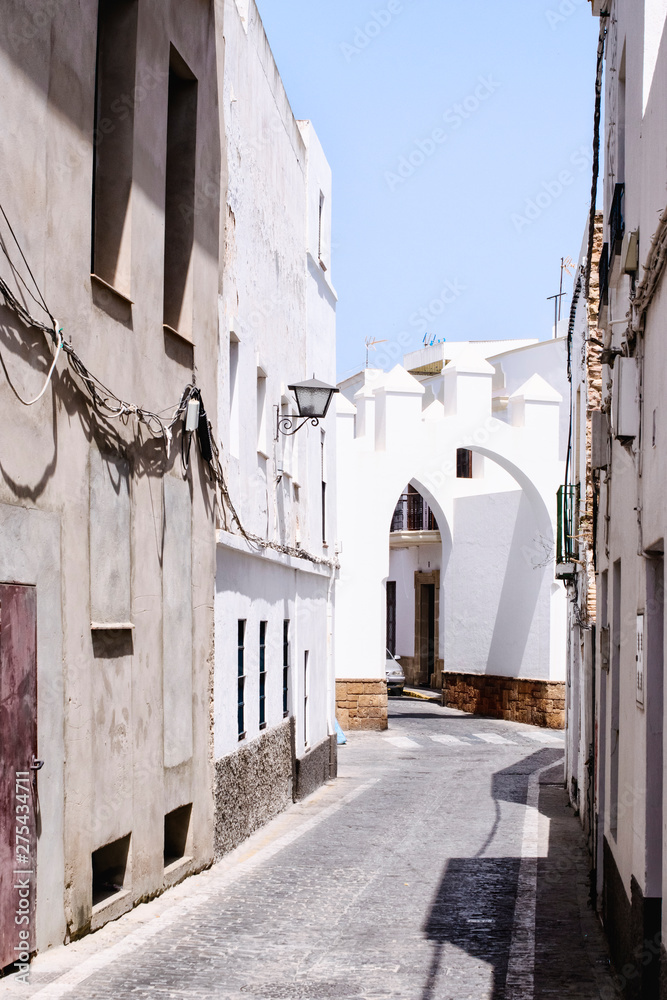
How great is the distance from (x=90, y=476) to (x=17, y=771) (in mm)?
2013

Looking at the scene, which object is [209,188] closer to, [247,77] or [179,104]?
[179,104]

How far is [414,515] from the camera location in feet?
129

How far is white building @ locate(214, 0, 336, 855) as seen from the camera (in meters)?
11.8

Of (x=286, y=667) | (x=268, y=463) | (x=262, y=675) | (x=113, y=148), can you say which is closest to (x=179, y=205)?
(x=113, y=148)

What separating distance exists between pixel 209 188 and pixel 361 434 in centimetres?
1782

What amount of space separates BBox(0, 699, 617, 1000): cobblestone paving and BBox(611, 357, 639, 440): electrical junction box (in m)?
3.09

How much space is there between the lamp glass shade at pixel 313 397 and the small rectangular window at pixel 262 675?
8.13 feet

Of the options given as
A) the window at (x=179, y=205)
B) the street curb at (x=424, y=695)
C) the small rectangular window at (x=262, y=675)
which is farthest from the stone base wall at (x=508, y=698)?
the window at (x=179, y=205)

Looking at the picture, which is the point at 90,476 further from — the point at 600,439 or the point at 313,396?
the point at 313,396

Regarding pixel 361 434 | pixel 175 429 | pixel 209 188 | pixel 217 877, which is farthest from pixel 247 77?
pixel 361 434

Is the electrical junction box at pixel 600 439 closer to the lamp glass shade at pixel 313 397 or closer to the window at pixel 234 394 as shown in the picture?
the window at pixel 234 394

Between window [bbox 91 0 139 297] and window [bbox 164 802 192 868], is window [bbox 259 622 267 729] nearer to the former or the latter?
window [bbox 164 802 192 868]

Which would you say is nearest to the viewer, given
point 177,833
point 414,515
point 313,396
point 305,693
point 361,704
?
point 177,833

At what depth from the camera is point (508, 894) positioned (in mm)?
9602
